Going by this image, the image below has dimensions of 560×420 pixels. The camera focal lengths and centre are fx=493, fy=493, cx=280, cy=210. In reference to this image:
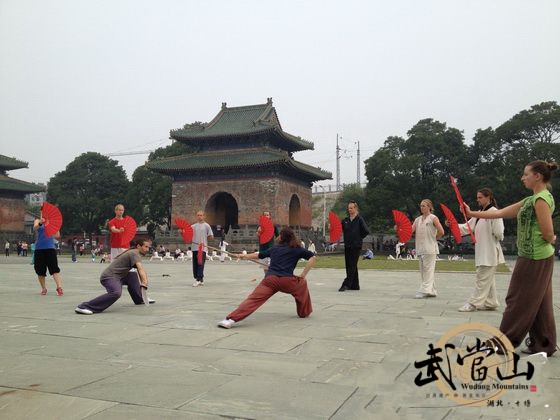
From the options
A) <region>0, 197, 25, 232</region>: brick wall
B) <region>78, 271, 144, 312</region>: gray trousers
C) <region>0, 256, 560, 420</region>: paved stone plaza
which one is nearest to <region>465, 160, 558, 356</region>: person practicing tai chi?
<region>0, 256, 560, 420</region>: paved stone plaza

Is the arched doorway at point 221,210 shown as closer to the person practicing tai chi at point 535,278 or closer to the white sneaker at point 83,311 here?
the white sneaker at point 83,311

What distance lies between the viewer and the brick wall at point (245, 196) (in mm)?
35844

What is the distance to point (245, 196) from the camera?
120ft

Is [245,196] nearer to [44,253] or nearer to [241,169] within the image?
[241,169]

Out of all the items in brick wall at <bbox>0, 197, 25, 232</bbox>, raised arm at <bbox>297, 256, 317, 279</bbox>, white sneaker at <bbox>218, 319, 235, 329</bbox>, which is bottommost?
white sneaker at <bbox>218, 319, 235, 329</bbox>

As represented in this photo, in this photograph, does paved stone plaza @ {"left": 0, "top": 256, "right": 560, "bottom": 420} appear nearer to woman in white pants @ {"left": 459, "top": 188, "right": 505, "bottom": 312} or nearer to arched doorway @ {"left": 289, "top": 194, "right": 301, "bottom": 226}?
woman in white pants @ {"left": 459, "top": 188, "right": 505, "bottom": 312}

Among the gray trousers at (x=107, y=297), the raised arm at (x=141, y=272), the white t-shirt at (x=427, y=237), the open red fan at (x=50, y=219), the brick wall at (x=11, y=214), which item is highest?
the brick wall at (x=11, y=214)

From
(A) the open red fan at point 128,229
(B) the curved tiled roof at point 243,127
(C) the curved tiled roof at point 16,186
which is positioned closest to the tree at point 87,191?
(C) the curved tiled roof at point 16,186

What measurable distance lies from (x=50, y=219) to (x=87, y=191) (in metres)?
43.3

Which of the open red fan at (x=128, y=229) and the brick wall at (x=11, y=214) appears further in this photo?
the brick wall at (x=11, y=214)

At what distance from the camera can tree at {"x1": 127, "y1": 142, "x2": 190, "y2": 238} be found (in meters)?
43.4

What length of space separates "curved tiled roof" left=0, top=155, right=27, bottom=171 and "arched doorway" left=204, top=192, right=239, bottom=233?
20.2 meters

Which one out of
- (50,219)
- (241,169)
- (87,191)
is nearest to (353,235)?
(50,219)

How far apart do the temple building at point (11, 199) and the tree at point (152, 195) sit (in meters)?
9.72
